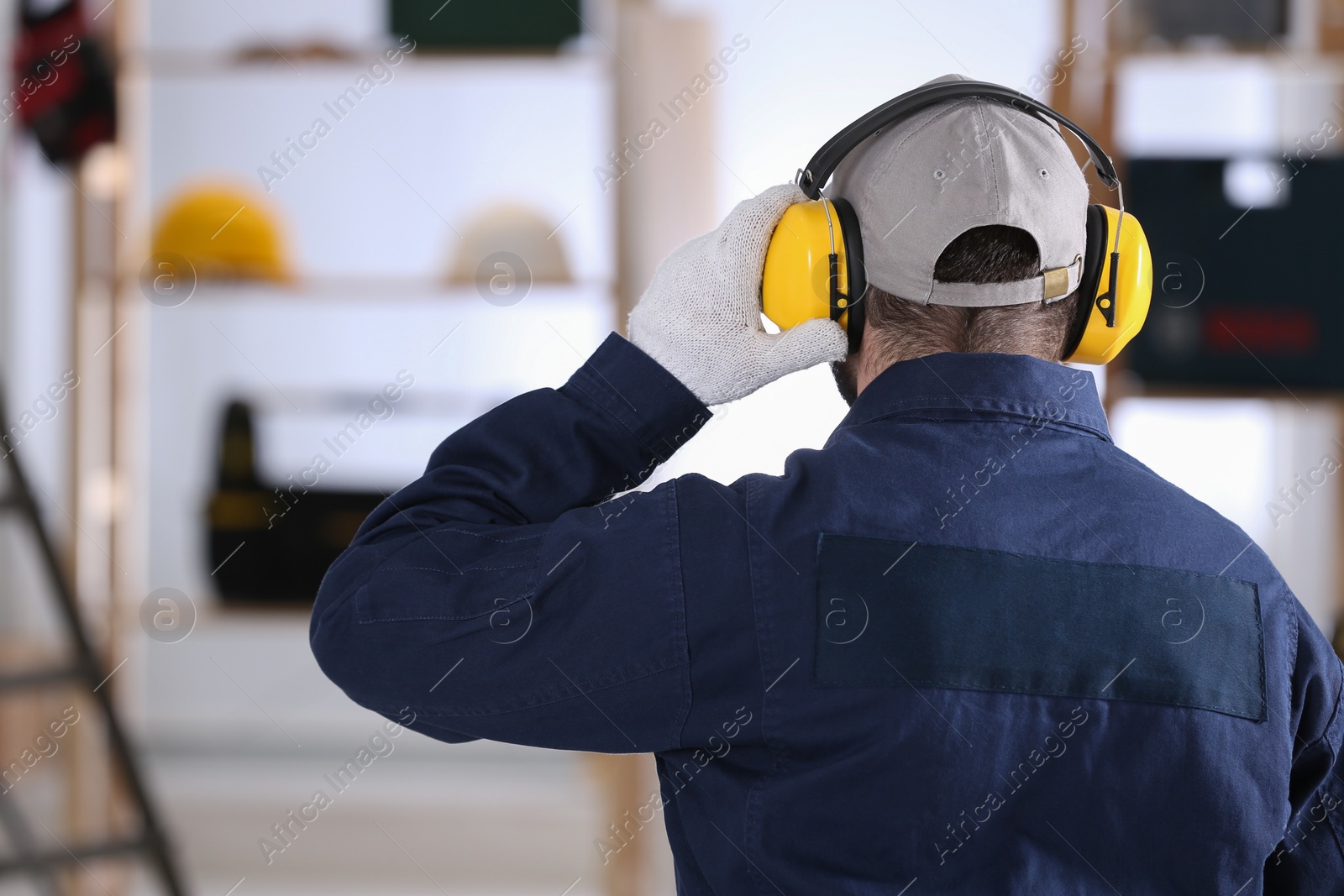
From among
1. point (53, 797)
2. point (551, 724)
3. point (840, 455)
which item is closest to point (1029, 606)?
point (840, 455)

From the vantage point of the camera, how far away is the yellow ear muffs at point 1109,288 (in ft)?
2.95

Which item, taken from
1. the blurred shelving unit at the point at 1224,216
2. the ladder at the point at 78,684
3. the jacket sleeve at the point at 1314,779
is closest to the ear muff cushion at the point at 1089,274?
the jacket sleeve at the point at 1314,779

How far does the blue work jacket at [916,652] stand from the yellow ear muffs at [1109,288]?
0.35 ft

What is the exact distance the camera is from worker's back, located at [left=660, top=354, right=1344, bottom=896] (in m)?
0.77

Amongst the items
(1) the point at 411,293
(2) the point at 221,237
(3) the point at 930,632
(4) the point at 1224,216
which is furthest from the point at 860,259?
(2) the point at 221,237

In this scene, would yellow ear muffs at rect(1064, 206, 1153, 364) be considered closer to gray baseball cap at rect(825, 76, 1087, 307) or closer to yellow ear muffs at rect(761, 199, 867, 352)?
gray baseball cap at rect(825, 76, 1087, 307)

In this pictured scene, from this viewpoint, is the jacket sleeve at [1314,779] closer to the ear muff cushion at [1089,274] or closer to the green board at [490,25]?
the ear muff cushion at [1089,274]

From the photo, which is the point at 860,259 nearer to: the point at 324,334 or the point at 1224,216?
the point at 1224,216

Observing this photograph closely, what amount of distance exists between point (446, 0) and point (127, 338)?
1042 millimetres

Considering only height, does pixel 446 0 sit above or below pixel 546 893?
above

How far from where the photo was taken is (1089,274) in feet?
2.93

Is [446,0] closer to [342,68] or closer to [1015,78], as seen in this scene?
[342,68]

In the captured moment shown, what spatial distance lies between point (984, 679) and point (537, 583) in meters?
0.32

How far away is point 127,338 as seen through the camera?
8.36 feet
